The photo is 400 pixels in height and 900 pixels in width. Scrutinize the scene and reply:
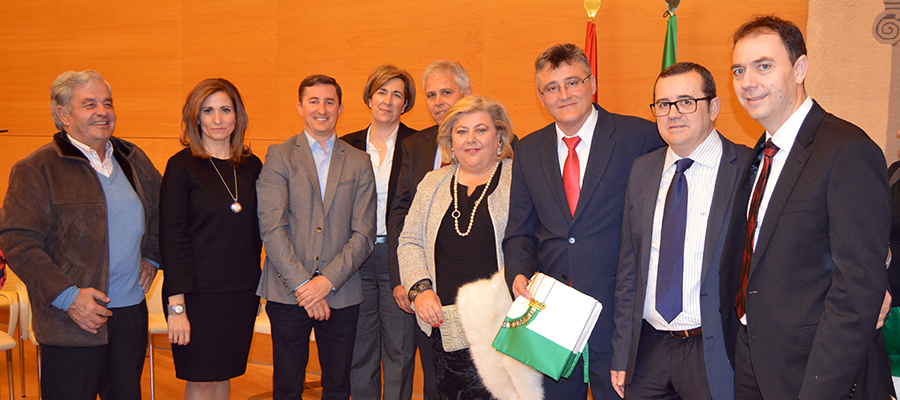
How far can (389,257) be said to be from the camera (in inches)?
118

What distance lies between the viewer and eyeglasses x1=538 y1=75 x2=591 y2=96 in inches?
95.0

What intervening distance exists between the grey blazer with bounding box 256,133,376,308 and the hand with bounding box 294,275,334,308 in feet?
0.09

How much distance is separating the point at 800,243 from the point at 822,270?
9 cm

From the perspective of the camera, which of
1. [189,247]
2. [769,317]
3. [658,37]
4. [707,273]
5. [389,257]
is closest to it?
[769,317]

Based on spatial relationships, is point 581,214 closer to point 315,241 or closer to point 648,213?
point 648,213

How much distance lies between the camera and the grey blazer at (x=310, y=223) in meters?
2.89

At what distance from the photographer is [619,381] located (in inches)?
85.6

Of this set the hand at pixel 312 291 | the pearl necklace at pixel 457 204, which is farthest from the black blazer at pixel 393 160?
the pearl necklace at pixel 457 204

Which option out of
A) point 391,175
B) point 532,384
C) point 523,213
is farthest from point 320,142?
point 532,384

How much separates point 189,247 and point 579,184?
1788mm

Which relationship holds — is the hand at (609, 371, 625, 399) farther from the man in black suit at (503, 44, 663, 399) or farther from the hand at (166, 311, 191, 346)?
the hand at (166, 311, 191, 346)

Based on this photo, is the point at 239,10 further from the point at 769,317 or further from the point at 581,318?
the point at 769,317

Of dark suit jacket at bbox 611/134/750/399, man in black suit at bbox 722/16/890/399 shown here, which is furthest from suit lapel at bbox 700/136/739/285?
man in black suit at bbox 722/16/890/399

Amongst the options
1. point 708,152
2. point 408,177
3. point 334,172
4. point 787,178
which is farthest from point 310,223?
point 787,178
